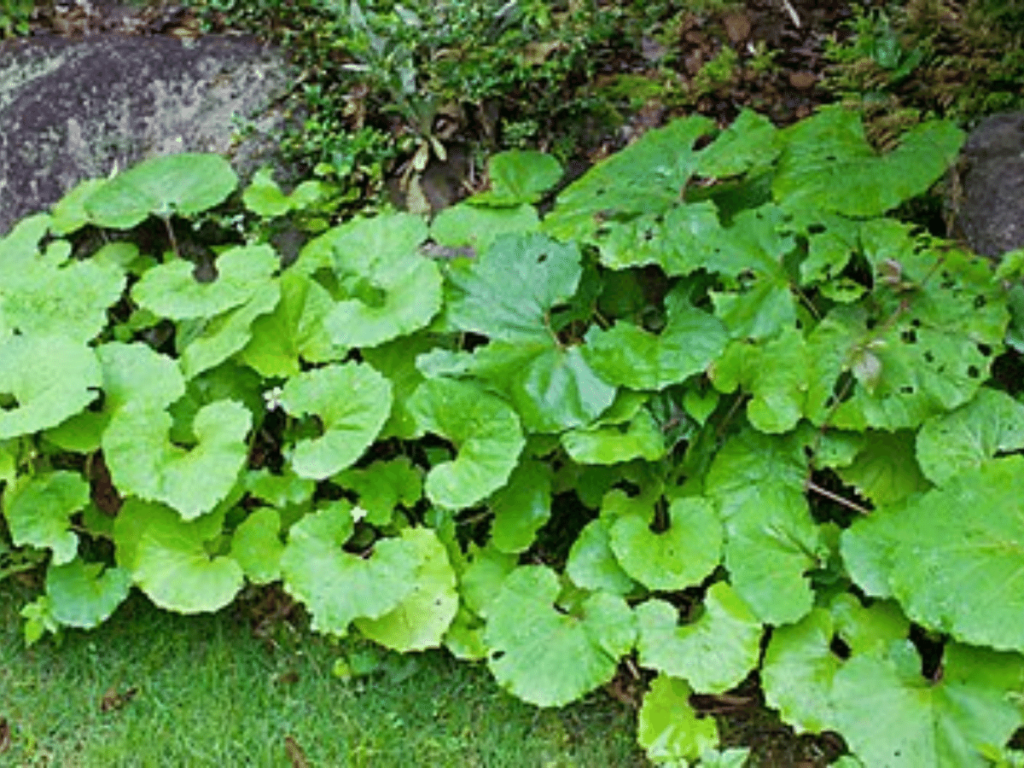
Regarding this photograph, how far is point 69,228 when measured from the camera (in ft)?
10.7

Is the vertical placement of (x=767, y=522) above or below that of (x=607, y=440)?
below

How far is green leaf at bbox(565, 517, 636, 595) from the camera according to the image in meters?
2.64

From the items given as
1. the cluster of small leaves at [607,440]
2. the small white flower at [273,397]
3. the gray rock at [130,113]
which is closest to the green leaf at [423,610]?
the cluster of small leaves at [607,440]

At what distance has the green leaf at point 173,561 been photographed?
2729mm

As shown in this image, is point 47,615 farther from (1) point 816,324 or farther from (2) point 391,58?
(1) point 816,324

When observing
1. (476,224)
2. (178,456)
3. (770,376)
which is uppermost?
(476,224)

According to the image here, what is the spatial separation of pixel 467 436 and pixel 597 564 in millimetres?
A: 398

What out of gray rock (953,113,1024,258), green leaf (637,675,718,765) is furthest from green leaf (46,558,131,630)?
gray rock (953,113,1024,258)

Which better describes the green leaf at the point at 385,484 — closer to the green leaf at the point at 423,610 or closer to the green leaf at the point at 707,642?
the green leaf at the point at 423,610

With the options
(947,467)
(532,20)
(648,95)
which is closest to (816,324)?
(947,467)

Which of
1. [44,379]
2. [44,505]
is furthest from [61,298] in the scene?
[44,505]

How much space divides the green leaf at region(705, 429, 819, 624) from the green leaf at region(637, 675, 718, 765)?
0.25 meters

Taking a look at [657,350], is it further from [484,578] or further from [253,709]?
[253,709]

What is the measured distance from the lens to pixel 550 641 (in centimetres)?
255
